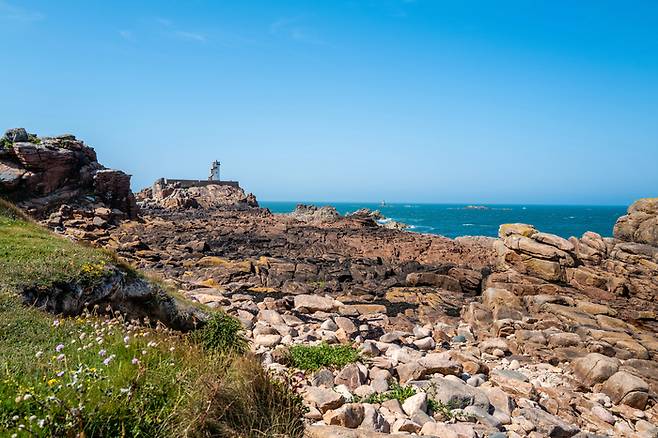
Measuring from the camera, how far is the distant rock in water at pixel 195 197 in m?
59.4

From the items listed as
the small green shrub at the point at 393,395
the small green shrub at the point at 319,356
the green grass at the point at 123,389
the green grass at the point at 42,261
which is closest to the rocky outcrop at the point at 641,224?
the small green shrub at the point at 319,356

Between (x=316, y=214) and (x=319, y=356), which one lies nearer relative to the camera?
(x=319, y=356)

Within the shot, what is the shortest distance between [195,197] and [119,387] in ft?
219

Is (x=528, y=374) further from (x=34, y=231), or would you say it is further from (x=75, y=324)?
(x=34, y=231)

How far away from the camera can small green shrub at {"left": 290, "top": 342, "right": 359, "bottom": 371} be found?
8547mm

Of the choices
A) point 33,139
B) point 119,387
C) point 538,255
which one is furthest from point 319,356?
point 33,139

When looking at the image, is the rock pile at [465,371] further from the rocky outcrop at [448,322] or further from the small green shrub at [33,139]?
the small green shrub at [33,139]

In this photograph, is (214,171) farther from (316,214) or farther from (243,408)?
(243,408)

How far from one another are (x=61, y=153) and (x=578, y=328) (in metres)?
34.9

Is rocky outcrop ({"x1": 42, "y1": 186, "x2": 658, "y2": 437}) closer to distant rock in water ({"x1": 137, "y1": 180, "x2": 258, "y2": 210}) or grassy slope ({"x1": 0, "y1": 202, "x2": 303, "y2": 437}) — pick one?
grassy slope ({"x1": 0, "y1": 202, "x2": 303, "y2": 437})

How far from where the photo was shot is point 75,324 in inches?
237

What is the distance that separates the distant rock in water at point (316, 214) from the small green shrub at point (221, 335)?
123 feet

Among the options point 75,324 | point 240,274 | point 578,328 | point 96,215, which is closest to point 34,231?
point 75,324

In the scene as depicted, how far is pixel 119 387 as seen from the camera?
13.4 feet
